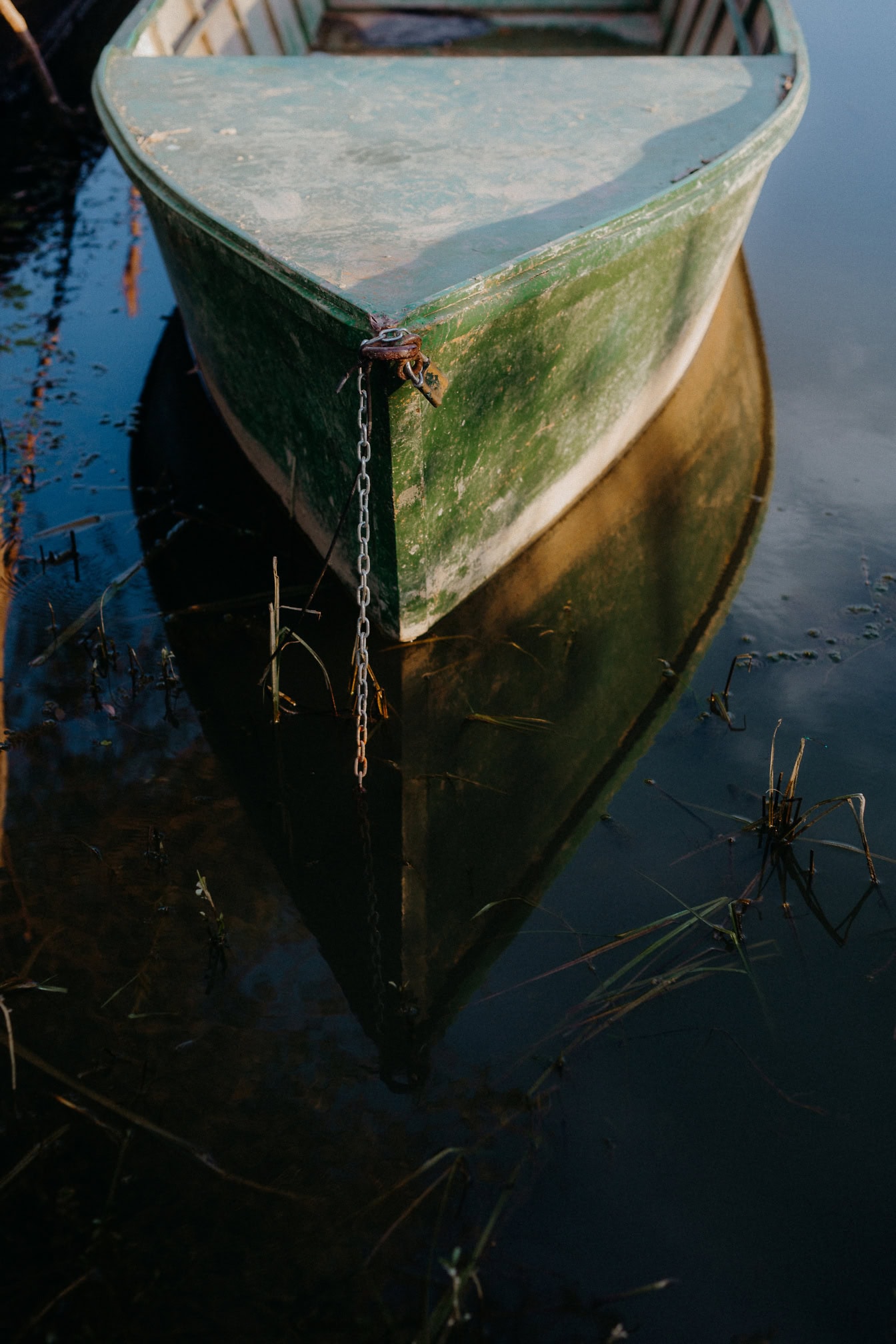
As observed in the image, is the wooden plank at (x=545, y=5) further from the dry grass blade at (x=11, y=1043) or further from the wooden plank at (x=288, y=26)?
the dry grass blade at (x=11, y=1043)

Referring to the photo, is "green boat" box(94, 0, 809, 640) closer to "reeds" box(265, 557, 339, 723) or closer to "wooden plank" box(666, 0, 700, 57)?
"reeds" box(265, 557, 339, 723)

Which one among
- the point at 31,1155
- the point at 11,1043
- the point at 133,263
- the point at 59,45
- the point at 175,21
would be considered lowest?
the point at 31,1155

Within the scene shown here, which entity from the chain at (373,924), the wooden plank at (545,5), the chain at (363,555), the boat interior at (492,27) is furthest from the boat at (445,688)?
the wooden plank at (545,5)

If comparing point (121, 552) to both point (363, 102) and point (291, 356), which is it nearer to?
point (291, 356)

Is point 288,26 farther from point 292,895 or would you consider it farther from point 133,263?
point 292,895

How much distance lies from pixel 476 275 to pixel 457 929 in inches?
72.6

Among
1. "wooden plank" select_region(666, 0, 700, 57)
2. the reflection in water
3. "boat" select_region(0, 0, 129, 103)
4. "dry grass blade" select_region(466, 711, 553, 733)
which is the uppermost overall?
"wooden plank" select_region(666, 0, 700, 57)

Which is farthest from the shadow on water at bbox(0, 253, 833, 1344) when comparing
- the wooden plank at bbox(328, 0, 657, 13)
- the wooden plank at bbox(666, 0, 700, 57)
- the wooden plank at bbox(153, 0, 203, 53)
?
the wooden plank at bbox(328, 0, 657, 13)

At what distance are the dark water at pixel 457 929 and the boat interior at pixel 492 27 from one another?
9.54ft

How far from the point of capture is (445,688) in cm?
338

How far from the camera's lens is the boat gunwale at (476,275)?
2.57m

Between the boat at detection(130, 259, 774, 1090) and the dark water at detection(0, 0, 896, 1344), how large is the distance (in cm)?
1

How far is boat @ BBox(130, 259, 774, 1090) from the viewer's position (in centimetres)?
271

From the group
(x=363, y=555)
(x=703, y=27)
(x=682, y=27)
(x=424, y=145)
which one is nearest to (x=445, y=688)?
(x=363, y=555)
